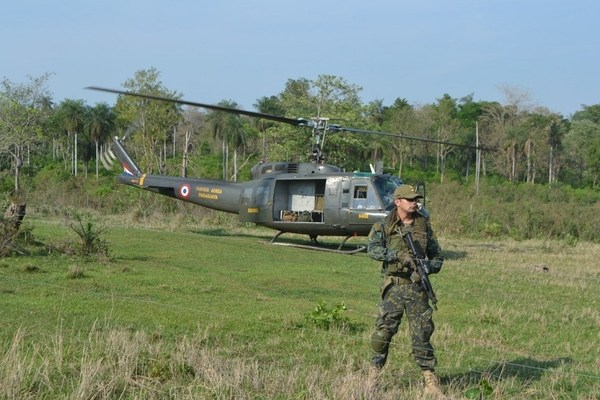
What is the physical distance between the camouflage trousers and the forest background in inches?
383

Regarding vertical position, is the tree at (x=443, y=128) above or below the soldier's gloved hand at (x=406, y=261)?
above

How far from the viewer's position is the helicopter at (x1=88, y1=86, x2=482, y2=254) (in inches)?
750

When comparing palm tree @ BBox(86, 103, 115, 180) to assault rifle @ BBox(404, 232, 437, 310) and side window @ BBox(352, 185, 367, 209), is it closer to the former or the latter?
side window @ BBox(352, 185, 367, 209)

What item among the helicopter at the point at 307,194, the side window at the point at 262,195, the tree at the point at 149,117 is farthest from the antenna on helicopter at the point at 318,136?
the tree at the point at 149,117

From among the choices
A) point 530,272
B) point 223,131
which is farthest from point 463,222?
point 223,131

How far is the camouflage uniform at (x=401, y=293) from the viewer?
6.74 m

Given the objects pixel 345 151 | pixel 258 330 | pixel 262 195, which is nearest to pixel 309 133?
pixel 345 151

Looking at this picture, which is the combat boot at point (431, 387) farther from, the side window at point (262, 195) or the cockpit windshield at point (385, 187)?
the side window at point (262, 195)

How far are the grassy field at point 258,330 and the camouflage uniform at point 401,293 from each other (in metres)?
0.33

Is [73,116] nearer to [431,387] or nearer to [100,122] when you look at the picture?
[100,122]

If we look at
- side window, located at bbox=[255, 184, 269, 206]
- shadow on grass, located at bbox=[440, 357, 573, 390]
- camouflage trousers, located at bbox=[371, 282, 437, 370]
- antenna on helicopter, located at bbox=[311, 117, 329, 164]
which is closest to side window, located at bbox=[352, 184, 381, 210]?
antenna on helicopter, located at bbox=[311, 117, 329, 164]

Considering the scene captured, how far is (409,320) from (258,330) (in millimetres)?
2537

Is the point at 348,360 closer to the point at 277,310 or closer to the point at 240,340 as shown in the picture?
the point at 240,340

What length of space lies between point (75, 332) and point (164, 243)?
10615 mm
